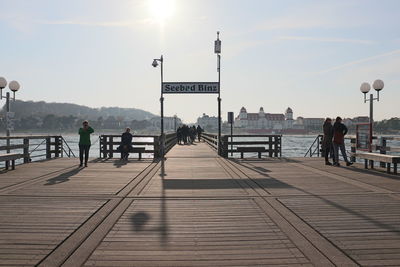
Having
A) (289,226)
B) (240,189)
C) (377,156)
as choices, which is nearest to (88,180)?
(240,189)

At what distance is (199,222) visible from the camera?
5.45m

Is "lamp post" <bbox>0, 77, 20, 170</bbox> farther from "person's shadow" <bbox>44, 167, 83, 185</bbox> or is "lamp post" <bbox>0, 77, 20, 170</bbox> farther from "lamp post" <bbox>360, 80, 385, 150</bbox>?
"lamp post" <bbox>360, 80, 385, 150</bbox>

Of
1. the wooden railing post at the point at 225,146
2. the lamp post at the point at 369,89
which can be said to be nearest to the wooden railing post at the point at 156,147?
the wooden railing post at the point at 225,146

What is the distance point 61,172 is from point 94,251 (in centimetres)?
782

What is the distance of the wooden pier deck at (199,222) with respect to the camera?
401cm

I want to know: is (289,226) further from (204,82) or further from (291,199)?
(204,82)

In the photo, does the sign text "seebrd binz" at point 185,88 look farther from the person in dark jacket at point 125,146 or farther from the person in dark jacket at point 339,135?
the person in dark jacket at point 339,135

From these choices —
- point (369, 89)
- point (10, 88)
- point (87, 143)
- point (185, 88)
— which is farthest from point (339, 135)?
point (10, 88)

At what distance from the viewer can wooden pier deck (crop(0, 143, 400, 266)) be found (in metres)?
4.01

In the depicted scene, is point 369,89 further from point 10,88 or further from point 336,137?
point 10,88

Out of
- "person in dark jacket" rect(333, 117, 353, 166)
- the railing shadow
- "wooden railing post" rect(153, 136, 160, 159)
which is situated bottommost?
the railing shadow

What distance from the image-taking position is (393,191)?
7.97m

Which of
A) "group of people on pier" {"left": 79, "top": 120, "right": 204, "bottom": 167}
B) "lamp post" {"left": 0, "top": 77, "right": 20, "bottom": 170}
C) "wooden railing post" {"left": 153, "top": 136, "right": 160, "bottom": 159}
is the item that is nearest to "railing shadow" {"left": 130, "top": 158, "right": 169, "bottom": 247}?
"group of people on pier" {"left": 79, "top": 120, "right": 204, "bottom": 167}

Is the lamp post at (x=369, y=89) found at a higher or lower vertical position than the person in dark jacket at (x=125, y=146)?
higher
